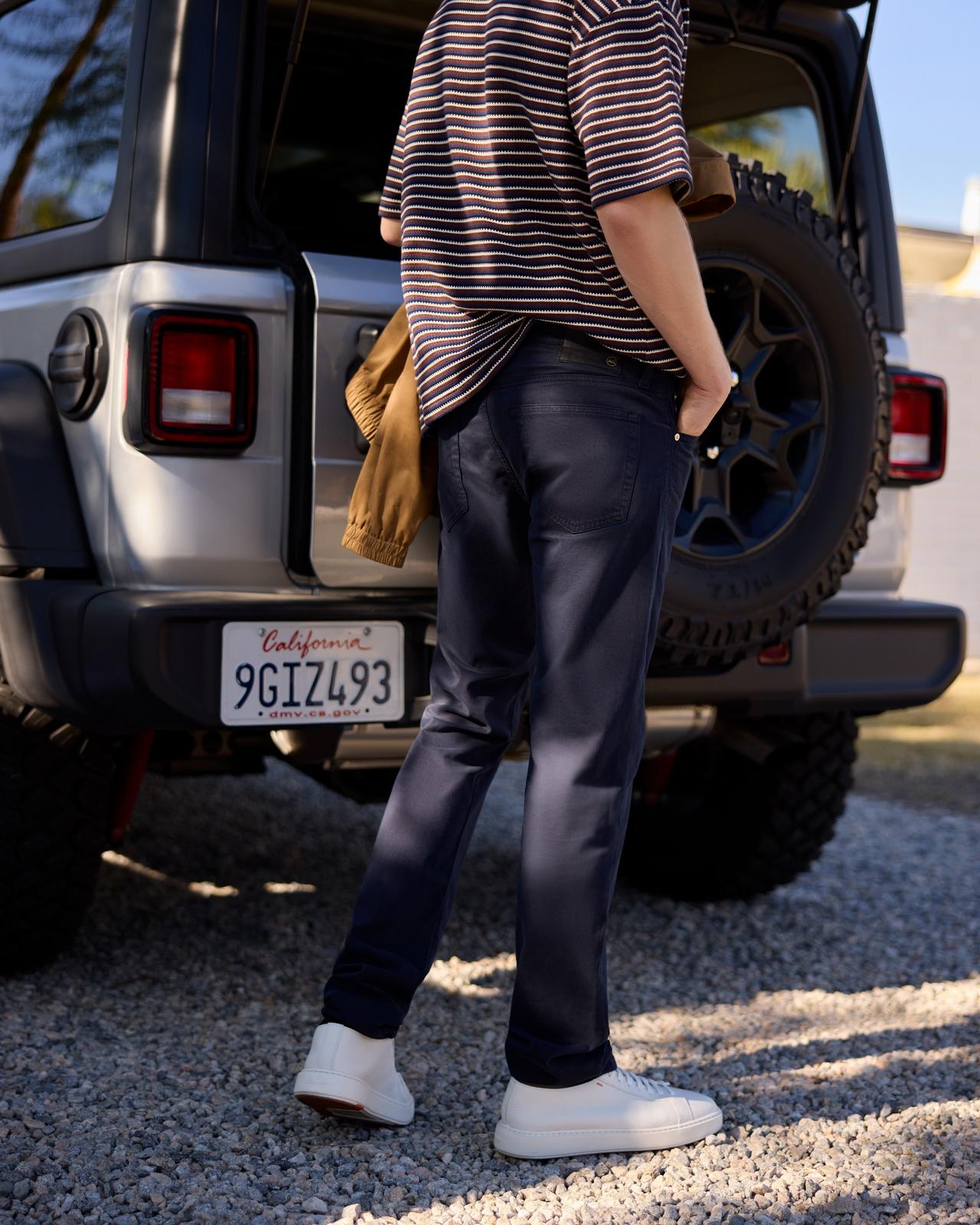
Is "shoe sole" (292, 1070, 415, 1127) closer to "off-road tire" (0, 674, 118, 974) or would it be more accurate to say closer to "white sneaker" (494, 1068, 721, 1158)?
"white sneaker" (494, 1068, 721, 1158)

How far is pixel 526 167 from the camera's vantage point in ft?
6.29

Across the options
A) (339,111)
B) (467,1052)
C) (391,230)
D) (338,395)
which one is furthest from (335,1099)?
(339,111)

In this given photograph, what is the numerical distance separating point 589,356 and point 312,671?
78 cm

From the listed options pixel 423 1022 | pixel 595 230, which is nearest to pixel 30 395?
pixel 595 230

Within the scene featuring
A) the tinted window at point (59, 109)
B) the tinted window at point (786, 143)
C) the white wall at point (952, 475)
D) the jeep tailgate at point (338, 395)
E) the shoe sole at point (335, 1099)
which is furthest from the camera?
the white wall at point (952, 475)

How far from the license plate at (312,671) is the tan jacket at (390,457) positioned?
0.21 meters

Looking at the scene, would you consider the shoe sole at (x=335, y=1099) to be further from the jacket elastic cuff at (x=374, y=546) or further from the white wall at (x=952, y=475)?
the white wall at (x=952, y=475)

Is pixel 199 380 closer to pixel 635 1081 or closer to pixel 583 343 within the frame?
pixel 583 343

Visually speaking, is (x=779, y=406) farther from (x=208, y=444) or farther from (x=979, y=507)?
(x=979, y=507)

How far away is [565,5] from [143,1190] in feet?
5.43

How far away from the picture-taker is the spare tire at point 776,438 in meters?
2.50

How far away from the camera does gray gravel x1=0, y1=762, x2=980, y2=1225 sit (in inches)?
75.5

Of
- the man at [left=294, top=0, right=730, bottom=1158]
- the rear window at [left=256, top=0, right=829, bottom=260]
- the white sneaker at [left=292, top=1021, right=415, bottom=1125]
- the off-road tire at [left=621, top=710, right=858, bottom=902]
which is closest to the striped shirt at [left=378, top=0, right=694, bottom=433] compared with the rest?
the man at [left=294, top=0, right=730, bottom=1158]

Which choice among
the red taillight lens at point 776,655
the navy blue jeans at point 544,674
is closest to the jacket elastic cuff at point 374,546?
the navy blue jeans at point 544,674
